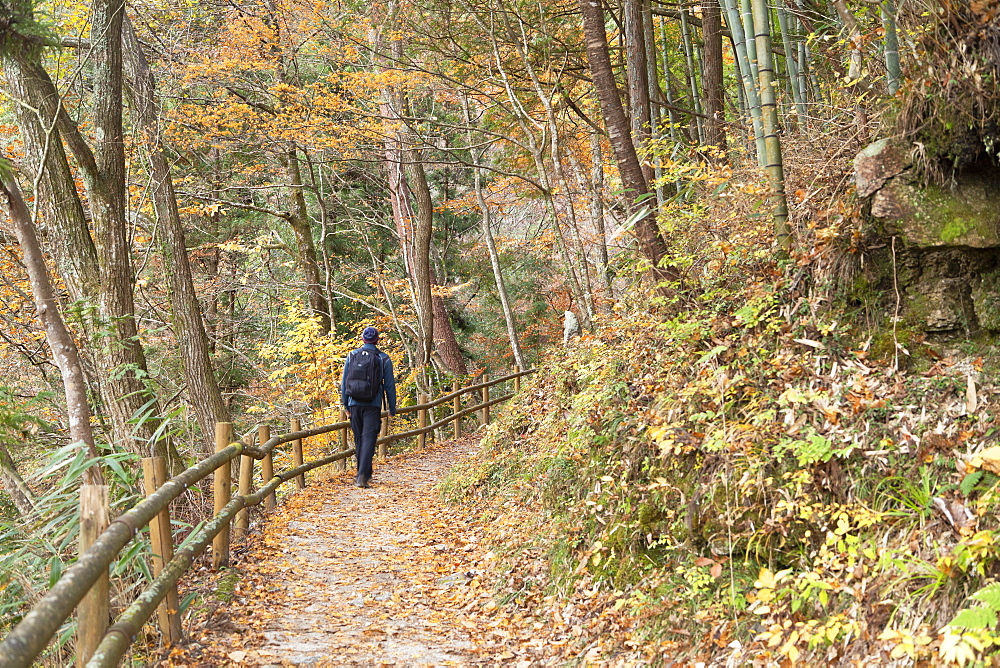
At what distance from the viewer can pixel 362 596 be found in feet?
20.8

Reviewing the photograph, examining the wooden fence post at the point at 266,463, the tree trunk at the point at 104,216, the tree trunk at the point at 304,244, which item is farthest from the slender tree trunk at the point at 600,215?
the tree trunk at the point at 304,244

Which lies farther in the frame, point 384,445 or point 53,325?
point 384,445

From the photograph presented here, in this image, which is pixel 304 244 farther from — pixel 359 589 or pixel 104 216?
pixel 359 589

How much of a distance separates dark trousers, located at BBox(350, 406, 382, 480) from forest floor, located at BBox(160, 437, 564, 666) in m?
0.75

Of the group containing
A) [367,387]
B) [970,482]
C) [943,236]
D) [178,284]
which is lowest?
[970,482]

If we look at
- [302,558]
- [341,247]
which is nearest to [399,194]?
[341,247]

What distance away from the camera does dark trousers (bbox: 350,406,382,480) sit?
32.4 feet

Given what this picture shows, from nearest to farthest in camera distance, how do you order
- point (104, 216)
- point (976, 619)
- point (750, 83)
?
point (976, 619), point (750, 83), point (104, 216)

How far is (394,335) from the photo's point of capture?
2020cm

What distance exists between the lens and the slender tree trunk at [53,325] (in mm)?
6245

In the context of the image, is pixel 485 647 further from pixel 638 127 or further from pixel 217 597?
pixel 638 127

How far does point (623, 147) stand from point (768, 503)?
4.05m

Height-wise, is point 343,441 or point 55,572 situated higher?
point 55,572

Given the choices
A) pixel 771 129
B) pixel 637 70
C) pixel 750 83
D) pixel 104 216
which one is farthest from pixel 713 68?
pixel 104 216
